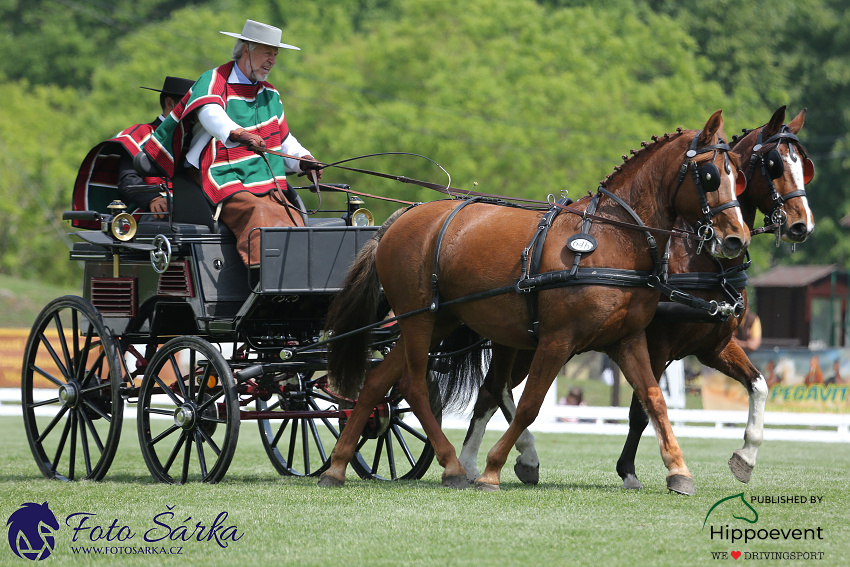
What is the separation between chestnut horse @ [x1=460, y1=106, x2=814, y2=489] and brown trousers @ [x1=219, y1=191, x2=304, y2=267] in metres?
1.70

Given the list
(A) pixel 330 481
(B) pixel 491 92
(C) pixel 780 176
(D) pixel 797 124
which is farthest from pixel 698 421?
(B) pixel 491 92

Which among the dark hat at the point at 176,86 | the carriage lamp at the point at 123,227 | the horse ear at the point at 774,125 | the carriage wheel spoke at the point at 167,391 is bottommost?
the carriage wheel spoke at the point at 167,391

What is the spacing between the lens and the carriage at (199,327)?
7.38 meters

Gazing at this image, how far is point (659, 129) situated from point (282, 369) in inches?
972

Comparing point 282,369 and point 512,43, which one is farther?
point 512,43

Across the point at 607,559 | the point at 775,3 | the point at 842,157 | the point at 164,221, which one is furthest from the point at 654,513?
the point at 775,3

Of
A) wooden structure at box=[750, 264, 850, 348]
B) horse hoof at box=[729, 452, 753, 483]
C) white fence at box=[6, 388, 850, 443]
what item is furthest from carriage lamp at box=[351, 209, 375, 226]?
wooden structure at box=[750, 264, 850, 348]

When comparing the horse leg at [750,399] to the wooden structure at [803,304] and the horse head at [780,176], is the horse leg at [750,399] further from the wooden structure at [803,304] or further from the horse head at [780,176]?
the wooden structure at [803,304]

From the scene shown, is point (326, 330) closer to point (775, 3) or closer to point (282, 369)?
point (282, 369)

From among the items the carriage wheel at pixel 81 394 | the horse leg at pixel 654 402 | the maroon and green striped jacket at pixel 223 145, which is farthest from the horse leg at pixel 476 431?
the carriage wheel at pixel 81 394

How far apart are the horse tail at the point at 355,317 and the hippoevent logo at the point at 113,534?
6.48ft

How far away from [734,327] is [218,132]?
3.58 metres

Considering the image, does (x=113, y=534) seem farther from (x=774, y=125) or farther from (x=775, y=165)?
(x=774, y=125)

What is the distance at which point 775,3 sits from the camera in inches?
1510
